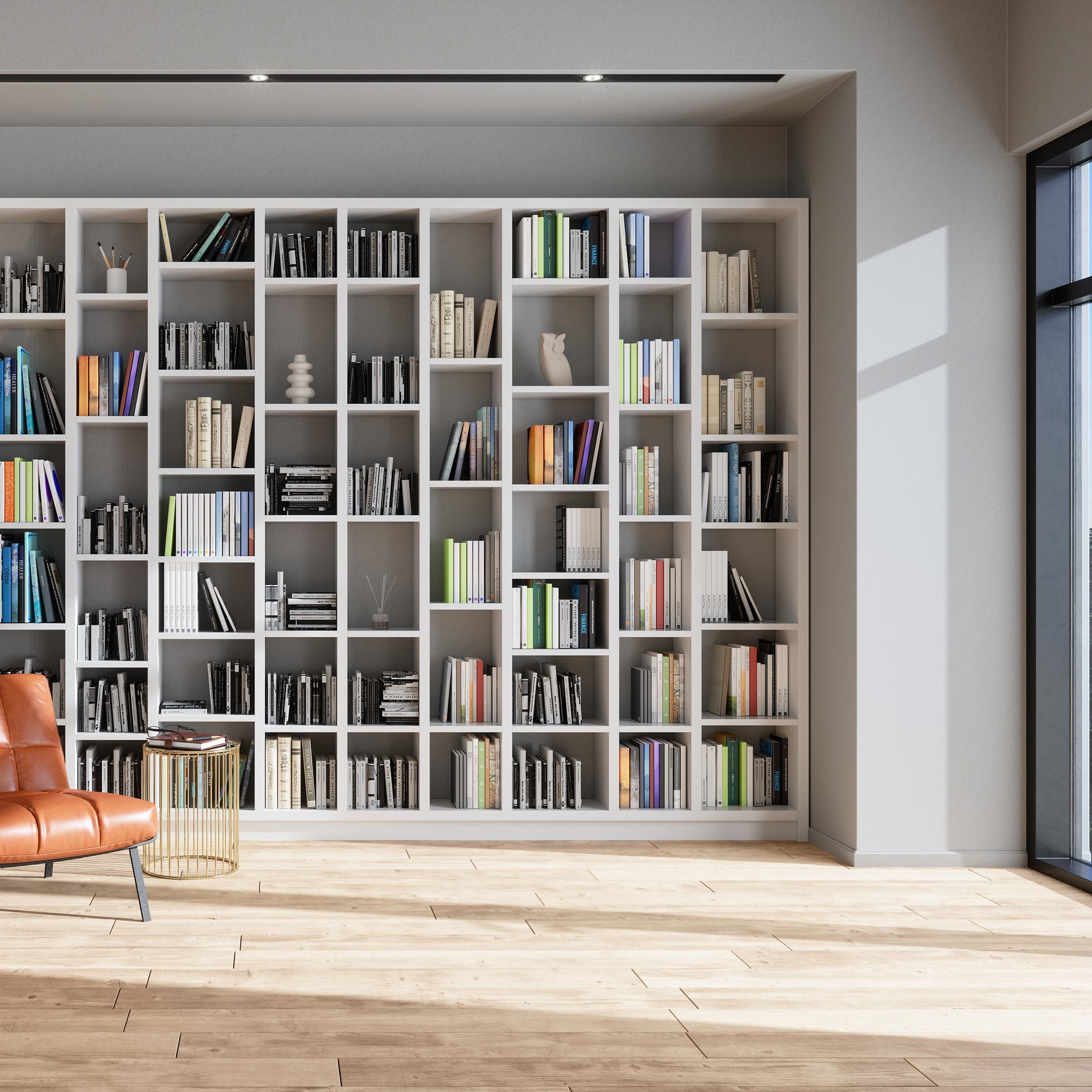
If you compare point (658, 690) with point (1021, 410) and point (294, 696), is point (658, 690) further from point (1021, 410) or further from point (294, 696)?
point (1021, 410)

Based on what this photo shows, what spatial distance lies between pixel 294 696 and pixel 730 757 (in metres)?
1.88

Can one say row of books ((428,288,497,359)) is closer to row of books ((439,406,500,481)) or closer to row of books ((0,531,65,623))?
row of books ((439,406,500,481))

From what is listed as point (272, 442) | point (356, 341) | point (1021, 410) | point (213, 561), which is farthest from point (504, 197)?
point (1021, 410)

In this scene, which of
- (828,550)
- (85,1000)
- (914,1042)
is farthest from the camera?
(828,550)

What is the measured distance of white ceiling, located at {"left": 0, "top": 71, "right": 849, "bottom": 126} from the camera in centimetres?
448

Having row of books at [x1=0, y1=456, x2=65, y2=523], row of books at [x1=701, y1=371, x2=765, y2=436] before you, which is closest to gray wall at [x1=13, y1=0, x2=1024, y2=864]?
row of books at [x1=701, y1=371, x2=765, y2=436]

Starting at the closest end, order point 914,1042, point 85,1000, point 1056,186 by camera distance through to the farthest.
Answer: point 914,1042 < point 85,1000 < point 1056,186

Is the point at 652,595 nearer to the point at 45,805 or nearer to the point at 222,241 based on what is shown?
the point at 222,241

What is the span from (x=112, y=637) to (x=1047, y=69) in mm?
4284

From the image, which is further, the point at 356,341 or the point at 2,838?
the point at 356,341

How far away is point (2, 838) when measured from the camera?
10.8 ft

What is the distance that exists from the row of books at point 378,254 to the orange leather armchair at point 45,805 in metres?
2.10

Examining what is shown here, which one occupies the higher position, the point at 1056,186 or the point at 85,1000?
the point at 1056,186

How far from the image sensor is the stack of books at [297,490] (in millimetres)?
4766
